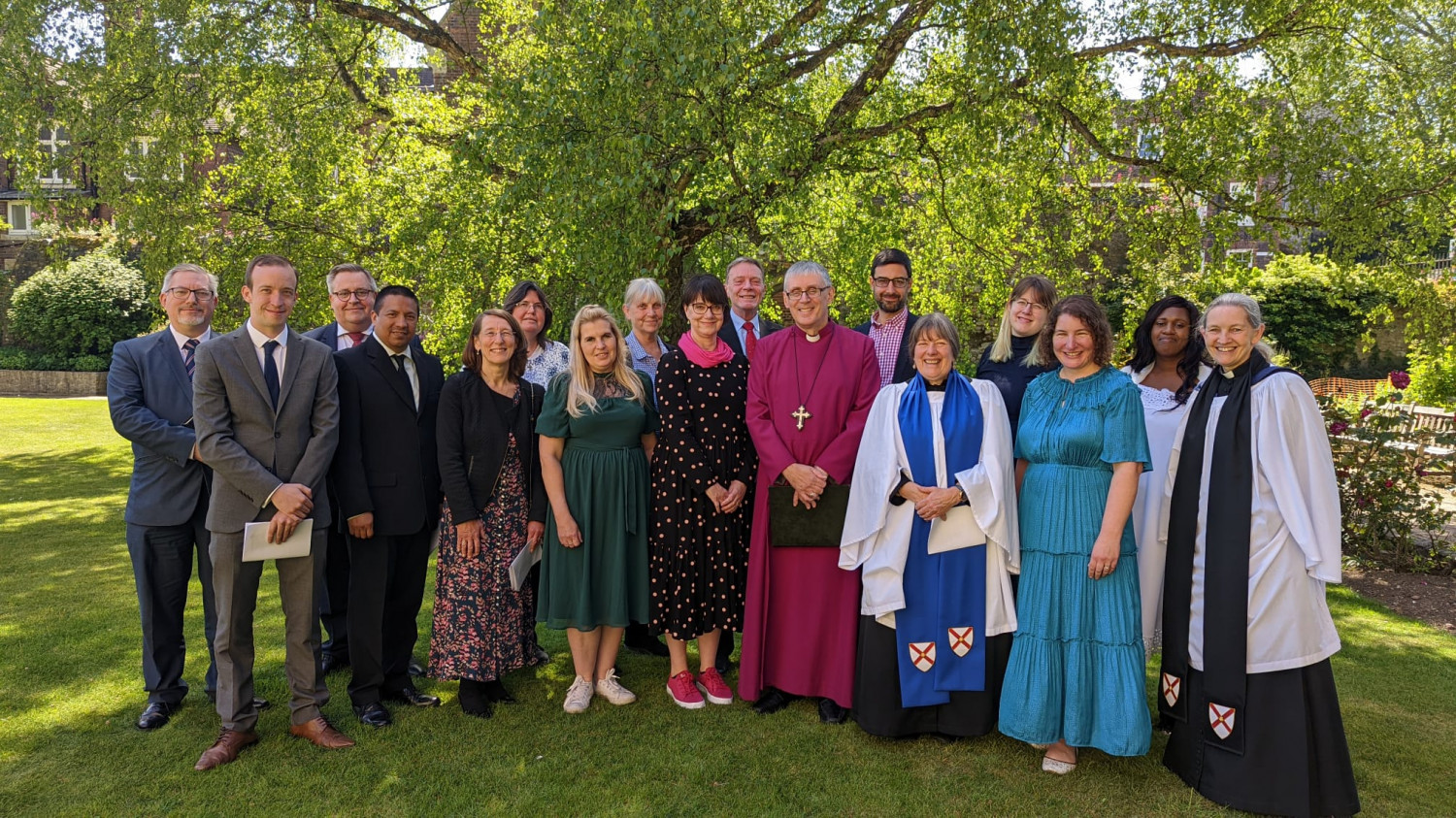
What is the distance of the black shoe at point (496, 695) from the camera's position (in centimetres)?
480

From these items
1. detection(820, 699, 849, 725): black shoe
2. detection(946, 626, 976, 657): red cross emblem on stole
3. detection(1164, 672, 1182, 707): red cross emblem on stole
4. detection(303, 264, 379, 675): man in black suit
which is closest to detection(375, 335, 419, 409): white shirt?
detection(303, 264, 379, 675): man in black suit

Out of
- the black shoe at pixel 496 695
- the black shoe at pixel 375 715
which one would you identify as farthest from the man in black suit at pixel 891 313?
the black shoe at pixel 375 715

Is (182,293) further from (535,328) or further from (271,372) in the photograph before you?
(535,328)

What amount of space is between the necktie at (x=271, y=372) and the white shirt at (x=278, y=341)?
0.01 meters

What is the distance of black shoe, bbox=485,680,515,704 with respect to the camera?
4.80 m

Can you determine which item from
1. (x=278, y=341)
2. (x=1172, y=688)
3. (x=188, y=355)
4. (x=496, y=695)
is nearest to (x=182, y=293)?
(x=188, y=355)

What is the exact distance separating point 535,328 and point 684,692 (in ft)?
7.57

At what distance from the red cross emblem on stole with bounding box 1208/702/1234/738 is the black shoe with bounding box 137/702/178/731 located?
16.7 ft

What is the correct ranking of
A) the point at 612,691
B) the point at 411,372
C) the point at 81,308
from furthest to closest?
the point at 81,308 < the point at 612,691 < the point at 411,372

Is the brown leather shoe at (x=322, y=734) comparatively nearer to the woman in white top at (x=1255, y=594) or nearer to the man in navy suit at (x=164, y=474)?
the man in navy suit at (x=164, y=474)

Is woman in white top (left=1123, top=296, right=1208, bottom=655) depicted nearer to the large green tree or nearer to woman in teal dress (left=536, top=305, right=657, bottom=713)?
woman in teal dress (left=536, top=305, right=657, bottom=713)

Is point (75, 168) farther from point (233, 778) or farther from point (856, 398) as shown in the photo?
point (856, 398)

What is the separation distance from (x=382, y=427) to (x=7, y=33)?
8.32 m

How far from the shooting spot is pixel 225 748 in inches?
157
